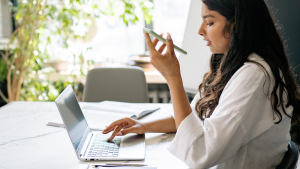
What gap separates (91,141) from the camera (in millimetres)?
1028

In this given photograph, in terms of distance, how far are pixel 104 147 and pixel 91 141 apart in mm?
76

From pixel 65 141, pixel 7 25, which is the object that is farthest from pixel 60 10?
pixel 65 141

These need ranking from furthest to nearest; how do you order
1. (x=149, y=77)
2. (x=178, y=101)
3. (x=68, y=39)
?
(x=68, y=39) < (x=149, y=77) < (x=178, y=101)

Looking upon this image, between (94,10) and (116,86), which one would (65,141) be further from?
(94,10)

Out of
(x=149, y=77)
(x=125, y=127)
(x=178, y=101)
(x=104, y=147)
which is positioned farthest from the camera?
(x=149, y=77)

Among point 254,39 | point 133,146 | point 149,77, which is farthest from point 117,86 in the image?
point 254,39

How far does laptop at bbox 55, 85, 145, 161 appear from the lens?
0.90 meters

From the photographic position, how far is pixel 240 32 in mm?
820

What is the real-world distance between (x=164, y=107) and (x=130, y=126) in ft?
1.58

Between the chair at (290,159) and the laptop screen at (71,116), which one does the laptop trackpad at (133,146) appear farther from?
the chair at (290,159)

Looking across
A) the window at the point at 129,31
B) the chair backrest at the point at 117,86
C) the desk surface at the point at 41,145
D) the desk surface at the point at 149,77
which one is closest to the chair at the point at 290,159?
the desk surface at the point at 41,145

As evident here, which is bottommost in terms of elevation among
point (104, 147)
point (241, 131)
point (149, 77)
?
point (149, 77)

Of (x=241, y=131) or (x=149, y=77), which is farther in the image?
(x=149, y=77)

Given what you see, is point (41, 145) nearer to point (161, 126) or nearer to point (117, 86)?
point (161, 126)
